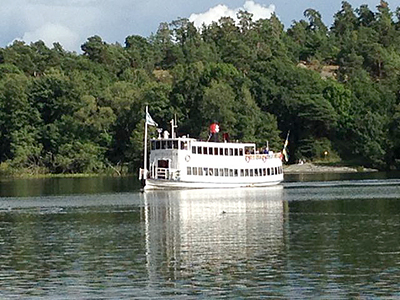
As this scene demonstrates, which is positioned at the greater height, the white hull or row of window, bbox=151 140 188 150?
row of window, bbox=151 140 188 150

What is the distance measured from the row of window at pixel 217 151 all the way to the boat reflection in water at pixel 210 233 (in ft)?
39.3

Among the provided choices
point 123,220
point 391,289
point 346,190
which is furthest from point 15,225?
point 346,190

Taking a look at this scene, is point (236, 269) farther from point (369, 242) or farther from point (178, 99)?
point (178, 99)

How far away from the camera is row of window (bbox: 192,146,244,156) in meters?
94.4

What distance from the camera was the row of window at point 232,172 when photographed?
93.9m

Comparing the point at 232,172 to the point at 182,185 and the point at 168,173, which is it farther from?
the point at 168,173

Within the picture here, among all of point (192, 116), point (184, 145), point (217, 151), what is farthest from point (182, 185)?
point (192, 116)

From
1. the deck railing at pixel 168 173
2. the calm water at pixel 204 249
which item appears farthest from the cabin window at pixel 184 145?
the calm water at pixel 204 249

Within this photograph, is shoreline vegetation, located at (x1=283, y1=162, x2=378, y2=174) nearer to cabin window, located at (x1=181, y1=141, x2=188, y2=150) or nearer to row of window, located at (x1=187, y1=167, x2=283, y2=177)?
row of window, located at (x1=187, y1=167, x2=283, y2=177)

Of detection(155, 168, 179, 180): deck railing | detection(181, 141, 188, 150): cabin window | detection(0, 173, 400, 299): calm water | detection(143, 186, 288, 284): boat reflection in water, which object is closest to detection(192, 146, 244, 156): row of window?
detection(181, 141, 188, 150): cabin window

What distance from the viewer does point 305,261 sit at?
38219mm

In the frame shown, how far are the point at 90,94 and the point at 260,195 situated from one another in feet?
265

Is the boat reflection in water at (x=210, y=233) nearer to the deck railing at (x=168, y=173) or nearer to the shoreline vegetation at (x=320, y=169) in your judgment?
the deck railing at (x=168, y=173)

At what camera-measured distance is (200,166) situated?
94.1 meters
